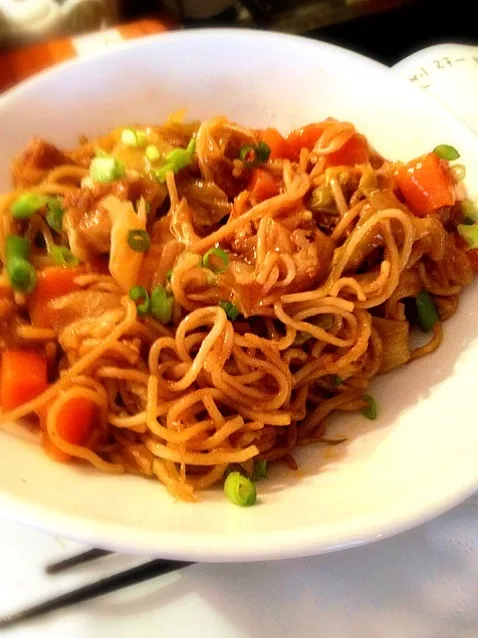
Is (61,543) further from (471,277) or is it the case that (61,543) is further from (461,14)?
(461,14)

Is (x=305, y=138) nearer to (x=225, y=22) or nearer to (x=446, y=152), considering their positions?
(x=446, y=152)

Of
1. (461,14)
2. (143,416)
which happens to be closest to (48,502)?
(143,416)

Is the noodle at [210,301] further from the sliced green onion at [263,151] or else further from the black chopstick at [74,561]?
the black chopstick at [74,561]

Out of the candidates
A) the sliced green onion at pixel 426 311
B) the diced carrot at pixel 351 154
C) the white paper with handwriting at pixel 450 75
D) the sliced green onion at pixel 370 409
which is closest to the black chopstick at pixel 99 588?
the sliced green onion at pixel 370 409

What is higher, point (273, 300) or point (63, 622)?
point (273, 300)

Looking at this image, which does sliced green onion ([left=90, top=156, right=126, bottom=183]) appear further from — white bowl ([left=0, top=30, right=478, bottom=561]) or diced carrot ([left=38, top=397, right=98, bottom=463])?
diced carrot ([left=38, top=397, right=98, bottom=463])

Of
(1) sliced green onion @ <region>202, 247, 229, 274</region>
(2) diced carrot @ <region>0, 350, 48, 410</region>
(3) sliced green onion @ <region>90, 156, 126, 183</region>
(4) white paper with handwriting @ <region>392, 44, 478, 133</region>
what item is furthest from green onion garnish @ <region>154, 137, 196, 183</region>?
(4) white paper with handwriting @ <region>392, 44, 478, 133</region>
